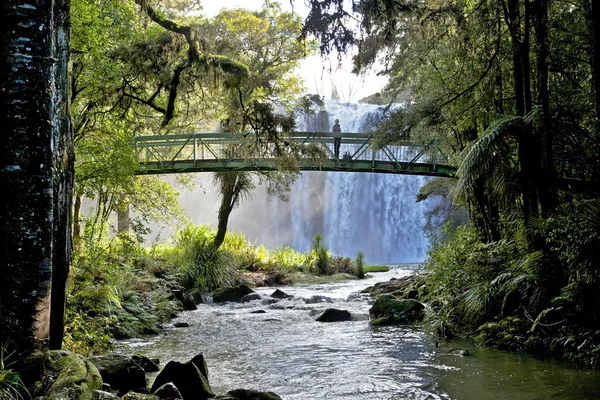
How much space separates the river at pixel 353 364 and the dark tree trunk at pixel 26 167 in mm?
2327

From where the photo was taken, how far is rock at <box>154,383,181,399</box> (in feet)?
14.6

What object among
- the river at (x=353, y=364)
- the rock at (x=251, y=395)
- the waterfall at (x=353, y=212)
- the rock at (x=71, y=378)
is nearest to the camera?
the rock at (x=71, y=378)

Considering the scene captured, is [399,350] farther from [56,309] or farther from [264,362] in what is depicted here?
[56,309]

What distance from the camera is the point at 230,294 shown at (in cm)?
1394

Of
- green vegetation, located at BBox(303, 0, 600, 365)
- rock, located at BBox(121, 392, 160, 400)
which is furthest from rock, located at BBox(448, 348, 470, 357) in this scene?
rock, located at BBox(121, 392, 160, 400)

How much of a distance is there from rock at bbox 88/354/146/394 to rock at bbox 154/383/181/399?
57cm

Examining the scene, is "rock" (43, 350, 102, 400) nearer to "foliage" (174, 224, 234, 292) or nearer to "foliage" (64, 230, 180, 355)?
"foliage" (64, 230, 180, 355)

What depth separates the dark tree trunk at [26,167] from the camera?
3791 millimetres

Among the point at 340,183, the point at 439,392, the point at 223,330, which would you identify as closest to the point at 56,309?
the point at 439,392

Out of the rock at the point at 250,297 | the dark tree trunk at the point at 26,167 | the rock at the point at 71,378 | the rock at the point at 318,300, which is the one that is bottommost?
the rock at the point at 318,300

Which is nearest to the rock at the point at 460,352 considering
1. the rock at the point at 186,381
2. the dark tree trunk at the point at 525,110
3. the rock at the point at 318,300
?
the dark tree trunk at the point at 525,110

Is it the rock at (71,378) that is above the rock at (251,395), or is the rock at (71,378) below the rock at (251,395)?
above

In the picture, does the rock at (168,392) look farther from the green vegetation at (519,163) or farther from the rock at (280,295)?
the rock at (280,295)

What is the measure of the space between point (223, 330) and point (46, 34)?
21.8 feet
